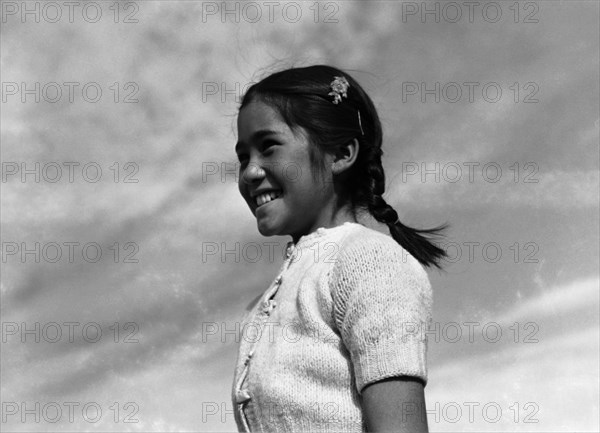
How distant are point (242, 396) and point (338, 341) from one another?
0.34 metres

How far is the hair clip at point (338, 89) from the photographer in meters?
2.73

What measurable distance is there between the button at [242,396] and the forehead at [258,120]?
0.80 m

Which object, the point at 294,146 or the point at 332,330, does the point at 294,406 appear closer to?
the point at 332,330

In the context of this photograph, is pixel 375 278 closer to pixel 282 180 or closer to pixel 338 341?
pixel 338 341

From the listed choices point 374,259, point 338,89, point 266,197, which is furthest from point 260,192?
point 374,259

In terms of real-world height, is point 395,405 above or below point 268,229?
below

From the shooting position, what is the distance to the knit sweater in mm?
2078

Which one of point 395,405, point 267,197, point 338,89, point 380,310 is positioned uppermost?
point 338,89

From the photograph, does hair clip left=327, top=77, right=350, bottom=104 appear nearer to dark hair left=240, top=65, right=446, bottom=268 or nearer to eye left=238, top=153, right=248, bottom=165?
dark hair left=240, top=65, right=446, bottom=268

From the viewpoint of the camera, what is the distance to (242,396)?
2.31 m

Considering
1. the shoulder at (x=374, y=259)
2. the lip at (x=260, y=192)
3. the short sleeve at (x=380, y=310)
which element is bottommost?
the short sleeve at (x=380, y=310)

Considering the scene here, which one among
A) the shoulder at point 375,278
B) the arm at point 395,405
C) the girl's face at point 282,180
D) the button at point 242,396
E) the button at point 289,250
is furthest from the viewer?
the button at point 289,250

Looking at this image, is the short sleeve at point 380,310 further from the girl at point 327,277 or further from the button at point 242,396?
the button at point 242,396

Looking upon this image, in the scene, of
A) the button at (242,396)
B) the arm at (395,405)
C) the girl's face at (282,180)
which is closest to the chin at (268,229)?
Answer: the girl's face at (282,180)
